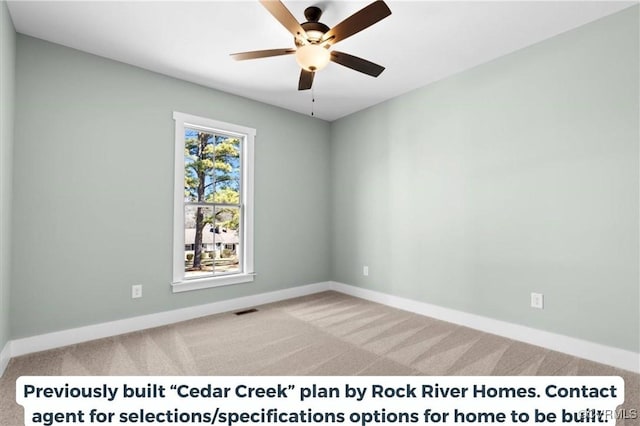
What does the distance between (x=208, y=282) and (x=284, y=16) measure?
283 centimetres

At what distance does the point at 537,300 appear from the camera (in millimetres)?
2764

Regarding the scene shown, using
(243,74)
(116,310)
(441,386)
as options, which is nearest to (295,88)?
(243,74)

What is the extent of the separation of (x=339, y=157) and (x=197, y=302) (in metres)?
2.82

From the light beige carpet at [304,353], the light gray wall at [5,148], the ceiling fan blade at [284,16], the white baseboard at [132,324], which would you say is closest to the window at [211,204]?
the white baseboard at [132,324]

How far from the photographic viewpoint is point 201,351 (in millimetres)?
2602

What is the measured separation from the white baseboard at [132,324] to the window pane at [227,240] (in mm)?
419

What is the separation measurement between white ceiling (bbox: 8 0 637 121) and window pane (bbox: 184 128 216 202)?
25.3 inches

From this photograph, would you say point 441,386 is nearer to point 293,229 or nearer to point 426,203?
point 426,203

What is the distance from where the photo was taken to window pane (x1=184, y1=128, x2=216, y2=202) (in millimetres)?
3611

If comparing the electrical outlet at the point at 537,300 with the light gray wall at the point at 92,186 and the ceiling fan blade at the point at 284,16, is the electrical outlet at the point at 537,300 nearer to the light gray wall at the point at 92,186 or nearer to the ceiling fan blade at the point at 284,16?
the ceiling fan blade at the point at 284,16

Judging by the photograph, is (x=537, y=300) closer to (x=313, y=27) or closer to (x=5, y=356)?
(x=313, y=27)

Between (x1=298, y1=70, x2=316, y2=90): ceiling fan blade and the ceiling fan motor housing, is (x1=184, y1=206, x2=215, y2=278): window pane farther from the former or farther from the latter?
the ceiling fan motor housing

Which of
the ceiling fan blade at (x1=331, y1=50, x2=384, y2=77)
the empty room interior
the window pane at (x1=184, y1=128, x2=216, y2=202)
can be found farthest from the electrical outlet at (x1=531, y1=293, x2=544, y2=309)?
the window pane at (x1=184, y1=128, x2=216, y2=202)

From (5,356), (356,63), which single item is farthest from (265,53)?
(5,356)
